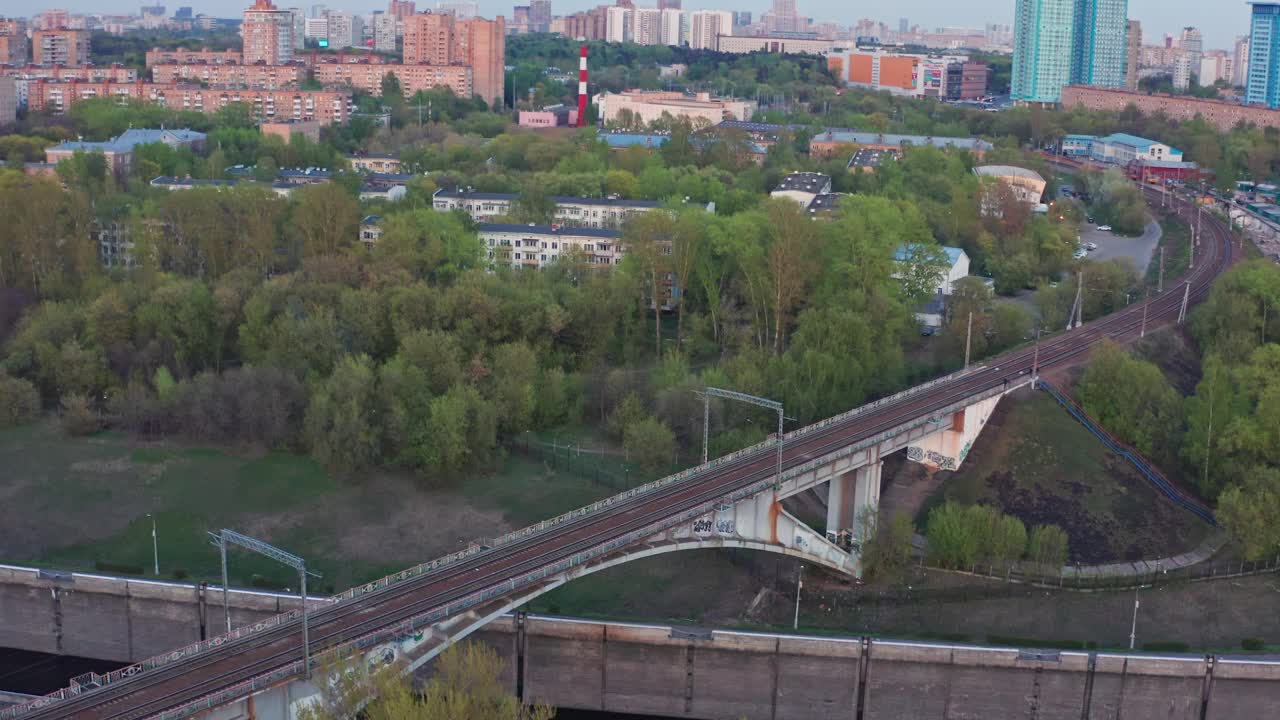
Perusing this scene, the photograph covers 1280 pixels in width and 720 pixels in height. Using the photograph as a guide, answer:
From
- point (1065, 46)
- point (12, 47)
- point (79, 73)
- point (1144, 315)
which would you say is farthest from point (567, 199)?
point (1065, 46)

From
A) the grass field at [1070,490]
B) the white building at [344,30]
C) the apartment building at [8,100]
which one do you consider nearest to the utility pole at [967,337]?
the grass field at [1070,490]

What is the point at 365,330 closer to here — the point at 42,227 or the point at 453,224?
the point at 453,224

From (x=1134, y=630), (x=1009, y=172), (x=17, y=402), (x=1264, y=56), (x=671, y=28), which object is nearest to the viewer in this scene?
(x=1134, y=630)

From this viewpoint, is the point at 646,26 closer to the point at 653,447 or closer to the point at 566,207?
the point at 566,207

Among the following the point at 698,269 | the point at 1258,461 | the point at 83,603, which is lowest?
the point at 83,603

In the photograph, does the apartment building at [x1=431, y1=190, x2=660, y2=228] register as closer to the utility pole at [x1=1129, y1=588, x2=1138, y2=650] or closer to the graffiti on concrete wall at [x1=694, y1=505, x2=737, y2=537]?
the graffiti on concrete wall at [x1=694, y1=505, x2=737, y2=537]

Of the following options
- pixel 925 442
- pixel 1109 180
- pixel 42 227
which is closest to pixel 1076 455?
pixel 925 442
